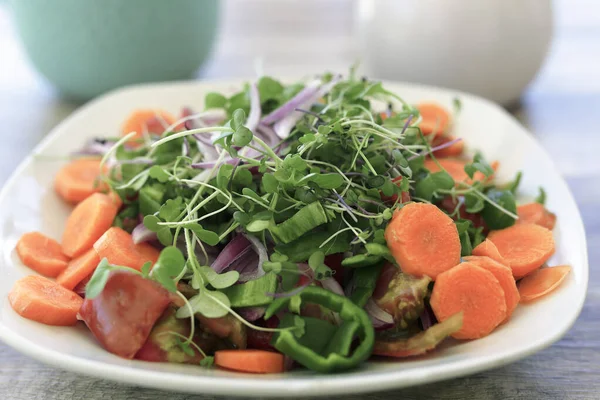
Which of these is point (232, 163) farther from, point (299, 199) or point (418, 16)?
point (418, 16)

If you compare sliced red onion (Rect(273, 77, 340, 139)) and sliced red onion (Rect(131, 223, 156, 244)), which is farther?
sliced red onion (Rect(273, 77, 340, 139))

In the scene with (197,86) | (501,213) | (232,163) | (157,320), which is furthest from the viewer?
(197,86)

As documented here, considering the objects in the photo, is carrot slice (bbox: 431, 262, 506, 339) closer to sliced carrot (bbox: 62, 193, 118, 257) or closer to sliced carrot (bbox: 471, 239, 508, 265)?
sliced carrot (bbox: 471, 239, 508, 265)

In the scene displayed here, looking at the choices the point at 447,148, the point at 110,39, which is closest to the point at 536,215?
the point at 447,148

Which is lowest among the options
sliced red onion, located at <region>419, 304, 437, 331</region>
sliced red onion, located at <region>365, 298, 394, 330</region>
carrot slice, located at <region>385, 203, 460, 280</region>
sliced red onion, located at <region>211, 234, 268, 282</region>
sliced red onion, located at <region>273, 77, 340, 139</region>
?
sliced red onion, located at <region>419, 304, 437, 331</region>

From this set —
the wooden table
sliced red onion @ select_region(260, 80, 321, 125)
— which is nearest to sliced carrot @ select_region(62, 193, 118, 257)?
the wooden table

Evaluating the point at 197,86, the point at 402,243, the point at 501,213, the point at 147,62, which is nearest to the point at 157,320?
the point at 402,243

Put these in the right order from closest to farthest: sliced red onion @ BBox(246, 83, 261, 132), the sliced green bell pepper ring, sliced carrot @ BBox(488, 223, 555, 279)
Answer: the sliced green bell pepper ring → sliced carrot @ BBox(488, 223, 555, 279) → sliced red onion @ BBox(246, 83, 261, 132)
